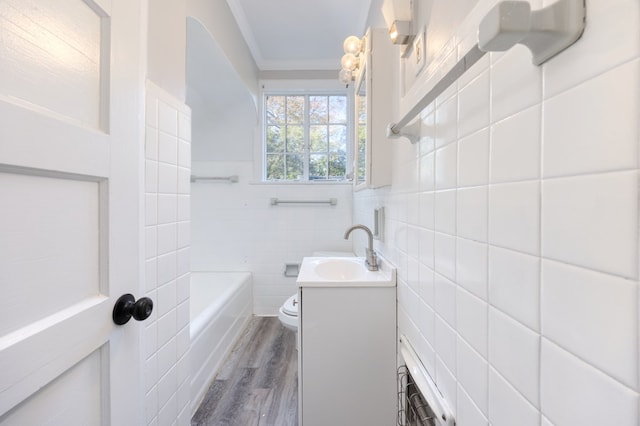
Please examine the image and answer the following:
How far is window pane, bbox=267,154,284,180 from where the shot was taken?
296cm

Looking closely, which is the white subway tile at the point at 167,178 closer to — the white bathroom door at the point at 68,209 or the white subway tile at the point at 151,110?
the white subway tile at the point at 151,110

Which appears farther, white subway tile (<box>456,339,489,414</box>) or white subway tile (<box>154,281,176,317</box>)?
white subway tile (<box>154,281,176,317</box>)

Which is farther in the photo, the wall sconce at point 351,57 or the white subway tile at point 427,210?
the wall sconce at point 351,57

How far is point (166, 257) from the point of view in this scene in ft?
3.42

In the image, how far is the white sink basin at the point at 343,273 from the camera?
50.4 inches

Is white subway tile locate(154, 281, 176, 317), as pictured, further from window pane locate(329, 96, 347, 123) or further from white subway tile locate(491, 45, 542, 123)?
window pane locate(329, 96, 347, 123)

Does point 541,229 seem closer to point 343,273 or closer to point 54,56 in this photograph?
point 54,56

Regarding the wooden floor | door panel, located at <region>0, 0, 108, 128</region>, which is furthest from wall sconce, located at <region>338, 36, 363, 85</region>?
the wooden floor

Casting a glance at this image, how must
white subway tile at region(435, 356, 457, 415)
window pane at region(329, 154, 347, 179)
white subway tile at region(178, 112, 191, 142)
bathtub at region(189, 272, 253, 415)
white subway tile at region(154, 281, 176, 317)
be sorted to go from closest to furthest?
white subway tile at region(435, 356, 457, 415)
white subway tile at region(154, 281, 176, 317)
white subway tile at region(178, 112, 191, 142)
bathtub at region(189, 272, 253, 415)
window pane at region(329, 154, 347, 179)

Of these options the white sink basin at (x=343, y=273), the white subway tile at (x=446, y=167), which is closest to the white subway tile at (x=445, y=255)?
the white subway tile at (x=446, y=167)

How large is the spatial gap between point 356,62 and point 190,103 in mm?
1720

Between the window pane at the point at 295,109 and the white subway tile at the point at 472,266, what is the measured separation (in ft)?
8.40

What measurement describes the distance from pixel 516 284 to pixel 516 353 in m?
0.12

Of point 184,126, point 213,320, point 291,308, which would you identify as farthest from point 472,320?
Result: point 213,320
